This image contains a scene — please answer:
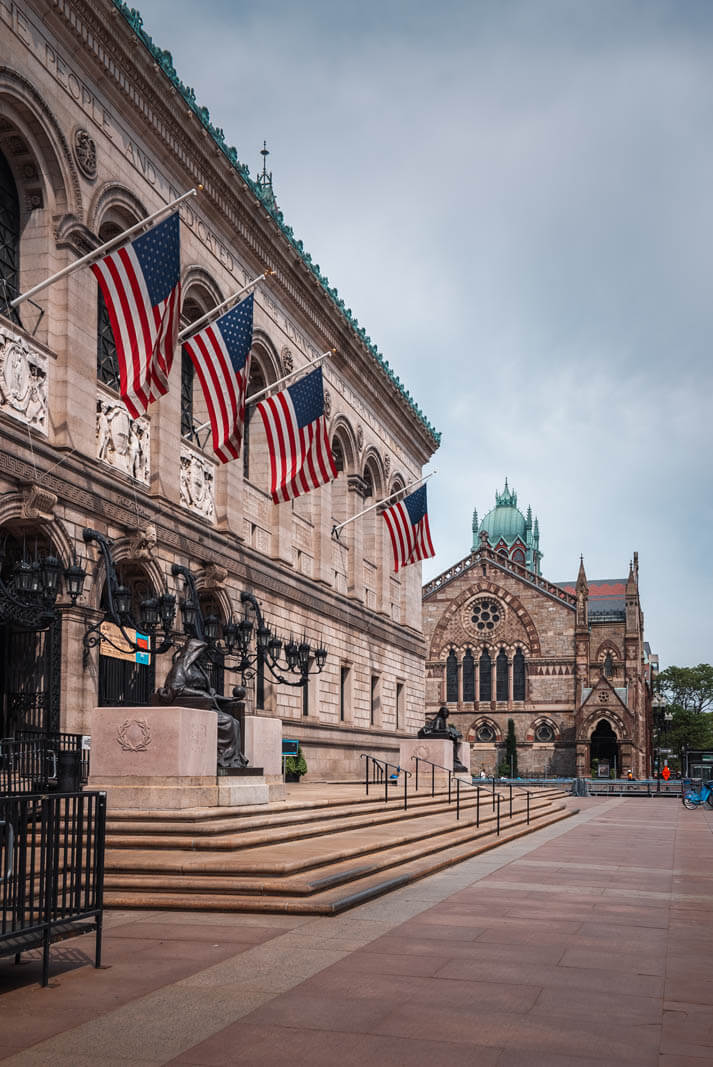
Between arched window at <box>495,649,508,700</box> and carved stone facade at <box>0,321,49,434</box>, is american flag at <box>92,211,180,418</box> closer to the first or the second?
carved stone facade at <box>0,321,49,434</box>

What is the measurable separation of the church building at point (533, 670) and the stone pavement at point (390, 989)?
249 feet

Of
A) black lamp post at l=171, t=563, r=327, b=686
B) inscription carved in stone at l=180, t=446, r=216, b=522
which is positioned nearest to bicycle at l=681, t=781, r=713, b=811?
black lamp post at l=171, t=563, r=327, b=686

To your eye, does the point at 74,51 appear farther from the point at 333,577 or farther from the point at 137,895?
the point at 333,577

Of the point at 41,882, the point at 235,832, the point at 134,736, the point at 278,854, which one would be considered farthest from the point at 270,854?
the point at 41,882

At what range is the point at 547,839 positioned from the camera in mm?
23688

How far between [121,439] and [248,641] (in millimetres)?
7654

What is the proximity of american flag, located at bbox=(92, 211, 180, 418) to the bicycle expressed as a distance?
2937 centimetres

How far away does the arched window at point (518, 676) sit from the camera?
298ft

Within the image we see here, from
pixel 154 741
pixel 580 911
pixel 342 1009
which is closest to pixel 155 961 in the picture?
pixel 342 1009

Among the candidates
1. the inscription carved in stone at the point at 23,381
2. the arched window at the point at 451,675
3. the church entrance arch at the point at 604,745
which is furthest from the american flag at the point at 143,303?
the arched window at the point at 451,675

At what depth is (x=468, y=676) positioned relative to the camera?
9231 centimetres

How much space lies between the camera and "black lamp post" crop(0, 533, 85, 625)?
19.5 m

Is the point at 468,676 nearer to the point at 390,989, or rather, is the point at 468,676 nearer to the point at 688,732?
the point at 688,732

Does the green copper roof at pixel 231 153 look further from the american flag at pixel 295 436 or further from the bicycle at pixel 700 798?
the bicycle at pixel 700 798
